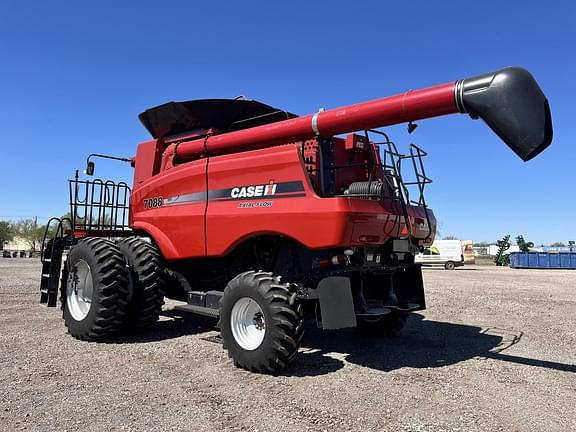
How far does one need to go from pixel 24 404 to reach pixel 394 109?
4.59 m

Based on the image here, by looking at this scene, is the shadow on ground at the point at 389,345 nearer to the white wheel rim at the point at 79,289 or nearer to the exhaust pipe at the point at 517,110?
the white wheel rim at the point at 79,289

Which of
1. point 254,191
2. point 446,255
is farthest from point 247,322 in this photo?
point 446,255

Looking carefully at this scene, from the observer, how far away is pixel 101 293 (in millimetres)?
7051

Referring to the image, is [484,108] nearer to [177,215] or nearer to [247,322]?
[247,322]

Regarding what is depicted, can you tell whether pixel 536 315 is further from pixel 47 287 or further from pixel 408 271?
pixel 47 287

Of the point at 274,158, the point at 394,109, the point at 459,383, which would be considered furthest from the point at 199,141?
the point at 459,383

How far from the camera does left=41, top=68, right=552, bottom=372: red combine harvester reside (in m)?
5.41

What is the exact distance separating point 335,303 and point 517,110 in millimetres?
2750

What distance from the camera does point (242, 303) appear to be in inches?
240

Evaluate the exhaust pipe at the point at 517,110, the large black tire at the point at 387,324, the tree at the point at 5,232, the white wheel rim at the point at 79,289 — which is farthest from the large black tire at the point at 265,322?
the tree at the point at 5,232

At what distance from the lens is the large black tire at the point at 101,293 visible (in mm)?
7043

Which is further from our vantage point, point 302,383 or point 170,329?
point 170,329

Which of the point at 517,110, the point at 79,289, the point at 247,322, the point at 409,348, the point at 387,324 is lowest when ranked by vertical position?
the point at 409,348

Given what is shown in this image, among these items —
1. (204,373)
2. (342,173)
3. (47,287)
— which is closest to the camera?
(204,373)
